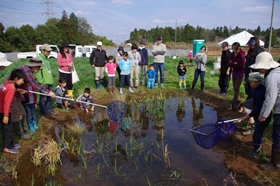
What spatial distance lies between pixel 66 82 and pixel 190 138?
4.05 meters

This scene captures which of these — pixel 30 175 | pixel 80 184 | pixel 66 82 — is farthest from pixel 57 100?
pixel 80 184

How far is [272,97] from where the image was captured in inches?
117

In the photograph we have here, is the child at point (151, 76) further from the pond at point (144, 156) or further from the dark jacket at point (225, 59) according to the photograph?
the pond at point (144, 156)

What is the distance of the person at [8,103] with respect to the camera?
348cm

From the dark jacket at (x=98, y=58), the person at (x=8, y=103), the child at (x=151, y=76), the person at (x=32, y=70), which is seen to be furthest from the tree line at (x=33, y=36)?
the person at (x=8, y=103)

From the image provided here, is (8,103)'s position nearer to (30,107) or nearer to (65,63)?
(30,107)

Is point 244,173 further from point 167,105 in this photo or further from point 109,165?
point 167,105

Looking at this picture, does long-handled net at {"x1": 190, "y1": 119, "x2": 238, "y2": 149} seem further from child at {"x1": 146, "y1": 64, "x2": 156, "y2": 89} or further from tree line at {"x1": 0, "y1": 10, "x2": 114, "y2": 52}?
tree line at {"x1": 0, "y1": 10, "x2": 114, "y2": 52}

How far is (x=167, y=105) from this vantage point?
6.86 m

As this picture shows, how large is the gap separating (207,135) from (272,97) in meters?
1.15

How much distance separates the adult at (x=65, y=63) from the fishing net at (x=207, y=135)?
430cm

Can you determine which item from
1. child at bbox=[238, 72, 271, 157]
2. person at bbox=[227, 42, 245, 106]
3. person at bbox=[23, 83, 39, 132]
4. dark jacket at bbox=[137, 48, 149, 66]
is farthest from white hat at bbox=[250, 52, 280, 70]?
dark jacket at bbox=[137, 48, 149, 66]

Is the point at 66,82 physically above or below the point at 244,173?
above

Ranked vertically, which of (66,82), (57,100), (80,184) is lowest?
(80,184)
